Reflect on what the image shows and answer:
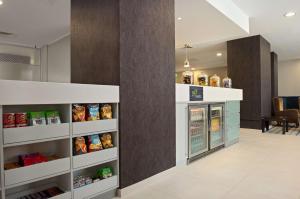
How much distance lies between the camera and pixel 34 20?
167 inches

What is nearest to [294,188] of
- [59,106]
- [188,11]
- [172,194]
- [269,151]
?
[172,194]

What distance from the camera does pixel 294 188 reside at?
2219 millimetres

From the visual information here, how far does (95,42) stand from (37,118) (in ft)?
3.58

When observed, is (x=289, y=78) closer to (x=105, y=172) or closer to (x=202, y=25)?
(x=202, y=25)

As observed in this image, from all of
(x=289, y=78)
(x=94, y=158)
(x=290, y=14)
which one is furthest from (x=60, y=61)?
(x=289, y=78)

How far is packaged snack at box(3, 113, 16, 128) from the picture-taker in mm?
1423

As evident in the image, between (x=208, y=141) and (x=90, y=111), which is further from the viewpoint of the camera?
(x=208, y=141)

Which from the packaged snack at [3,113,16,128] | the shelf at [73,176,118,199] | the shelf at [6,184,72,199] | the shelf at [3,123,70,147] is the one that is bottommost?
the shelf at [73,176,118,199]

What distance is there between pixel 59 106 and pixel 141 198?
1.16 m

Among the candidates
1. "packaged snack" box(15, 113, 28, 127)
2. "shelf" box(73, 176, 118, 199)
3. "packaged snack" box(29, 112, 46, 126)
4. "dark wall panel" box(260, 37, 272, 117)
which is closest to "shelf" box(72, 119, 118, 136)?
"packaged snack" box(29, 112, 46, 126)

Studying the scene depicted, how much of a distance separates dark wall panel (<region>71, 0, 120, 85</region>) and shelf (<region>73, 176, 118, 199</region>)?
3.08ft

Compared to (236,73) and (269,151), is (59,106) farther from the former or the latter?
(236,73)

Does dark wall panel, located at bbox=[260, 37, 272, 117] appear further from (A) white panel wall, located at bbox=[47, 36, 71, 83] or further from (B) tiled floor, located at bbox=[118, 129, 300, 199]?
(A) white panel wall, located at bbox=[47, 36, 71, 83]

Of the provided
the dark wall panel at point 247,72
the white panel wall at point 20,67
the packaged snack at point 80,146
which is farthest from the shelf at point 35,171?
the dark wall panel at point 247,72
